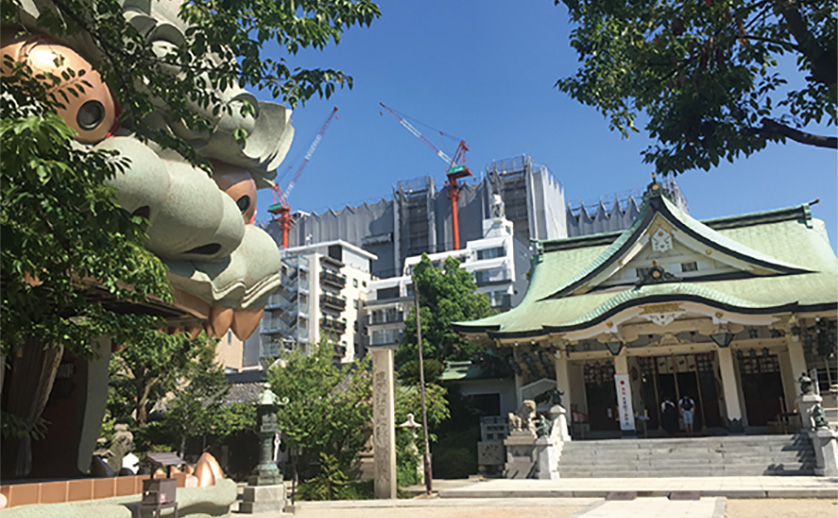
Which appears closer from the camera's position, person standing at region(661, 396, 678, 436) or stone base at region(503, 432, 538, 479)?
stone base at region(503, 432, 538, 479)

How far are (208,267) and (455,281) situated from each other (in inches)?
1246

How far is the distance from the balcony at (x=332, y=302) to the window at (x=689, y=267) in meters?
52.0

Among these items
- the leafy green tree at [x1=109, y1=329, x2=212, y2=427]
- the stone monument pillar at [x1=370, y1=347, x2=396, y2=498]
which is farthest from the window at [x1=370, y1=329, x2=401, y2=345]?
the stone monument pillar at [x1=370, y1=347, x2=396, y2=498]

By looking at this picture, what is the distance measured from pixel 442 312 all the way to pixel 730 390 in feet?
63.0

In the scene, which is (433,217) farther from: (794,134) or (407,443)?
(794,134)

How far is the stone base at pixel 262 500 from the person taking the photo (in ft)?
57.9

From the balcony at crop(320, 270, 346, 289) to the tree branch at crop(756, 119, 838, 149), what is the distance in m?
70.3

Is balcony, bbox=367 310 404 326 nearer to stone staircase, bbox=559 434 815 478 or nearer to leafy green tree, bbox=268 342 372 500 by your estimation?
stone staircase, bbox=559 434 815 478

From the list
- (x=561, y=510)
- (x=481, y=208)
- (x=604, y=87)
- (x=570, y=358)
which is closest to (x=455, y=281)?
(x=570, y=358)

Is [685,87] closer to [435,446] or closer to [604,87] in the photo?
[604,87]

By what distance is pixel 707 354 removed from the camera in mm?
28125

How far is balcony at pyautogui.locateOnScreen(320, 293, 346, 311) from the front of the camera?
7588cm

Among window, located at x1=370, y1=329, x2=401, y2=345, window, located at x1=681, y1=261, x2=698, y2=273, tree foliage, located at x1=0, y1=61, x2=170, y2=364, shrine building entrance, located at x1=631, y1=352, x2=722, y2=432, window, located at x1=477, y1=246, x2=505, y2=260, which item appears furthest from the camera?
window, located at x1=477, y1=246, x2=505, y2=260

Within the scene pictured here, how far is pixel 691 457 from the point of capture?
2262 centimetres
